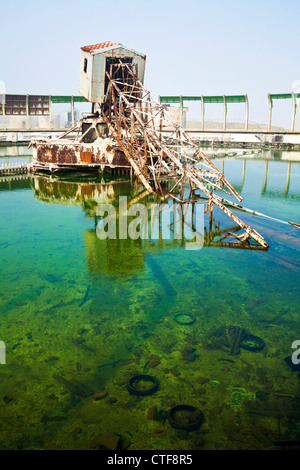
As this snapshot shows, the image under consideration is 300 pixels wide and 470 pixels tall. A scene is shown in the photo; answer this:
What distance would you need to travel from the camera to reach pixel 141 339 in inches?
216

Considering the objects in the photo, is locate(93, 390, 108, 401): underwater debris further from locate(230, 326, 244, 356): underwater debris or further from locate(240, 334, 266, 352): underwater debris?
locate(240, 334, 266, 352): underwater debris

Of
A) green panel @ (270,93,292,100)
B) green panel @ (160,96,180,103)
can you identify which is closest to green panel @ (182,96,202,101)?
green panel @ (160,96,180,103)

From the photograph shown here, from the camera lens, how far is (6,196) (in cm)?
1734

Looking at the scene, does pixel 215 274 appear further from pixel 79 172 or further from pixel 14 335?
pixel 79 172

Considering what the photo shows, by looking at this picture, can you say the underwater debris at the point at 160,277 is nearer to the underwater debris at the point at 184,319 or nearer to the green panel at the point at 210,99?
the underwater debris at the point at 184,319

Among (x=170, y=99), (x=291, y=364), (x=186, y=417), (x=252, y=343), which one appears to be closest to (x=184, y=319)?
(x=252, y=343)

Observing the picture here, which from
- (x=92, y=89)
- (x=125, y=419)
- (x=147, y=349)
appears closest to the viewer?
(x=125, y=419)

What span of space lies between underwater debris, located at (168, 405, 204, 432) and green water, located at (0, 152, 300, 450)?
7 centimetres

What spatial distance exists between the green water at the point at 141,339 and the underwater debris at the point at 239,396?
0.02 m

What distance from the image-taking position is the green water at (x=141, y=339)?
3.85m

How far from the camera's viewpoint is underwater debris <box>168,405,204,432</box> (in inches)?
151

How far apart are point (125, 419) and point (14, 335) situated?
275cm

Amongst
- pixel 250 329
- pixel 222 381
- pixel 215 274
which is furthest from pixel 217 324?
pixel 215 274
